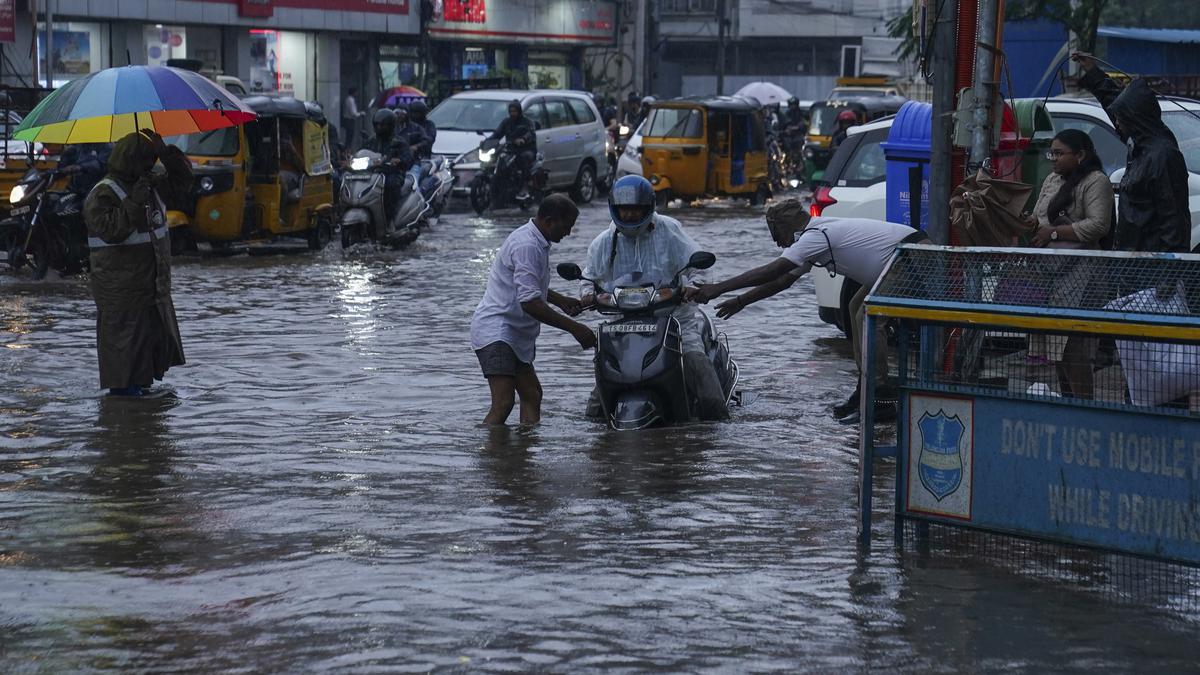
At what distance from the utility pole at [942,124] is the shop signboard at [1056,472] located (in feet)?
11.6

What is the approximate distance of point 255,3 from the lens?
112 ft

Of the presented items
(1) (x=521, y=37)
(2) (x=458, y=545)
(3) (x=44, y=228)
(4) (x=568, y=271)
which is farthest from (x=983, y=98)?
(1) (x=521, y=37)

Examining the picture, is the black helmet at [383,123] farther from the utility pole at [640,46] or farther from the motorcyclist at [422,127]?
the utility pole at [640,46]

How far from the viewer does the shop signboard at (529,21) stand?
42.0m

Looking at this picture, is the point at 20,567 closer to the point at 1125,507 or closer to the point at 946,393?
the point at 946,393

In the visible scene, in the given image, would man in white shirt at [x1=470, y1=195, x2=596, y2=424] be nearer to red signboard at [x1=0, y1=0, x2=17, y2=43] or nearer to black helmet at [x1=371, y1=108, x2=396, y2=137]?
black helmet at [x1=371, y1=108, x2=396, y2=137]

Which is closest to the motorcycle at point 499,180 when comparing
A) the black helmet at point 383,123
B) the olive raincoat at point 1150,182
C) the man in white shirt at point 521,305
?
the black helmet at point 383,123

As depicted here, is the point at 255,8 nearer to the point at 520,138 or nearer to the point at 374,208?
the point at 520,138

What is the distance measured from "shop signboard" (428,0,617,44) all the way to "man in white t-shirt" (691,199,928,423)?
32791mm

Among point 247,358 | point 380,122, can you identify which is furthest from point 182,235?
point 247,358

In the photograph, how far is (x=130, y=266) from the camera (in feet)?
32.9

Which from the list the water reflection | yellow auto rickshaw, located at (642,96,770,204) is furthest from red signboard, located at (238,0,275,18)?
the water reflection

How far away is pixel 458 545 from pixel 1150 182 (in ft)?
14.2

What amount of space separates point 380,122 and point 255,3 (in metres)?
14.5
